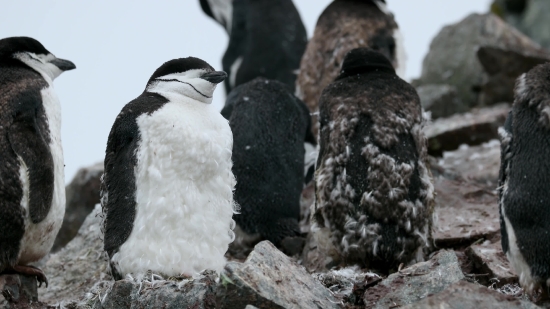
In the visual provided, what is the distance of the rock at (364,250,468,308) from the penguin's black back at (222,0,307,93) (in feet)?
22.5

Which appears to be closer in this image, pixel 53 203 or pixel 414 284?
pixel 414 284

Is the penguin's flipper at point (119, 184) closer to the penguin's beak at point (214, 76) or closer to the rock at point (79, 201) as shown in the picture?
the penguin's beak at point (214, 76)

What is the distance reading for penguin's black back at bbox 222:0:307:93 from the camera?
12.0 m

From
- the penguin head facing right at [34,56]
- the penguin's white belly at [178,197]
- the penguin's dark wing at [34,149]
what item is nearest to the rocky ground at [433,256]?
the penguin's white belly at [178,197]

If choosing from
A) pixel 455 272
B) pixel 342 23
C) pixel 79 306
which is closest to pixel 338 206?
pixel 455 272

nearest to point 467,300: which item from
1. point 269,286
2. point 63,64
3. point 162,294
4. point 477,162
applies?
point 269,286

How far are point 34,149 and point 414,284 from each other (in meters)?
2.70

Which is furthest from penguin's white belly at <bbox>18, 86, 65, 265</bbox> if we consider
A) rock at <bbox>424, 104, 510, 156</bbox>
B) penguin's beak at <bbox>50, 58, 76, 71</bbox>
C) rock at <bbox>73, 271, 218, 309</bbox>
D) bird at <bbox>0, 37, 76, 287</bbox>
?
rock at <bbox>424, 104, 510, 156</bbox>

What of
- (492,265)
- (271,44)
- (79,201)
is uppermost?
(271,44)

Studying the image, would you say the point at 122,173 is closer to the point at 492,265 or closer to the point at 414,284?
the point at 414,284

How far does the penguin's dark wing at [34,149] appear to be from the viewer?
5844mm

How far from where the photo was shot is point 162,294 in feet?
15.9

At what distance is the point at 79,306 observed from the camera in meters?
5.49

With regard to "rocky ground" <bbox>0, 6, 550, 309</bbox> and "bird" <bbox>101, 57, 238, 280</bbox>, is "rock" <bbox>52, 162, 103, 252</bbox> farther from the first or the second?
"bird" <bbox>101, 57, 238, 280</bbox>
